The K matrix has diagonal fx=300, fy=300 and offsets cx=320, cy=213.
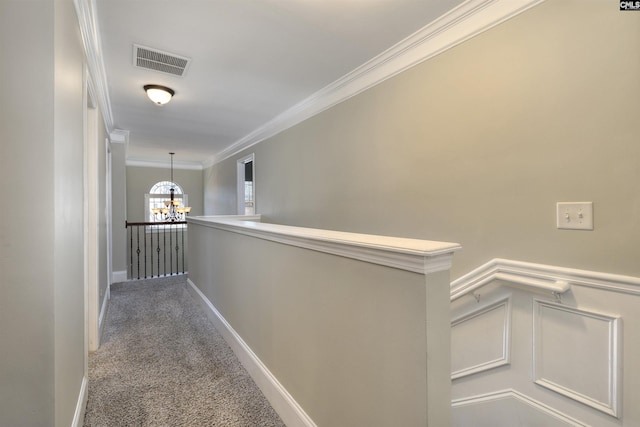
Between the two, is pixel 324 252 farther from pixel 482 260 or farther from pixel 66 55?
pixel 66 55

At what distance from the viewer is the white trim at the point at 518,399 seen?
1.54 meters

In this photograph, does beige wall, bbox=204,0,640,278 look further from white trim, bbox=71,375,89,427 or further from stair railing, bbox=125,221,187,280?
stair railing, bbox=125,221,187,280

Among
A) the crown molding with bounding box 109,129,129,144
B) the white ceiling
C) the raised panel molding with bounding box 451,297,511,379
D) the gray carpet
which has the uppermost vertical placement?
the white ceiling

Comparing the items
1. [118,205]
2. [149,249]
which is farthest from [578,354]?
[149,249]

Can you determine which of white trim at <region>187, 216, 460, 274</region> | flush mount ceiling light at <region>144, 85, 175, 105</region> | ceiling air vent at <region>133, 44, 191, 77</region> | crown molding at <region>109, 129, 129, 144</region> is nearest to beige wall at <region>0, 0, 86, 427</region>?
white trim at <region>187, 216, 460, 274</region>

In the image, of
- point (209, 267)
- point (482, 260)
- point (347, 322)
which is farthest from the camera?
point (209, 267)

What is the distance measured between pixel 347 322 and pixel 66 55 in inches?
66.4

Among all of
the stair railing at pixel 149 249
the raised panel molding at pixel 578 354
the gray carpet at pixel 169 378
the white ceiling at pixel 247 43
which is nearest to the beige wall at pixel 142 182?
the stair railing at pixel 149 249

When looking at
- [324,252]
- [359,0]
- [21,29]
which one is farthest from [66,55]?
[359,0]

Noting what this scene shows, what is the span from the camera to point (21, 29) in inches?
40.8

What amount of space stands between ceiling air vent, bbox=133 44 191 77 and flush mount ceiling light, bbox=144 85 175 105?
13.9 inches

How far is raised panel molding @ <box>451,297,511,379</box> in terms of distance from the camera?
69.9 inches

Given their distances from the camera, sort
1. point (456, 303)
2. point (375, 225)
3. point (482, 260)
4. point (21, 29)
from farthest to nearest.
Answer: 1. point (375, 225)
2. point (456, 303)
3. point (482, 260)
4. point (21, 29)

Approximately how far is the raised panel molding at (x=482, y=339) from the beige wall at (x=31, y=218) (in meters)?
2.13
